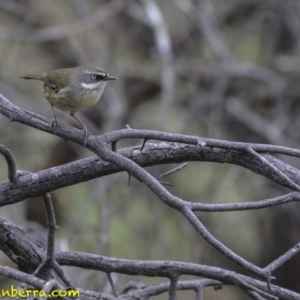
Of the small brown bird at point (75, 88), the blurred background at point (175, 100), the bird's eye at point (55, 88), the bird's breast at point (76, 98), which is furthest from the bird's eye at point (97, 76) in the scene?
the blurred background at point (175, 100)

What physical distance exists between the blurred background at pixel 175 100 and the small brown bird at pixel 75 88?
297 centimetres

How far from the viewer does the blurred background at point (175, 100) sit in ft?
25.8

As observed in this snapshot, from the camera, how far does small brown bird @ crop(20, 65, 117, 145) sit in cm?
411

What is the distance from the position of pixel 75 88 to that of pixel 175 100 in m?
4.86

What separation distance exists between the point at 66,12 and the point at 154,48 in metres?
2.63

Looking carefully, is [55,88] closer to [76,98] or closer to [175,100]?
[76,98]

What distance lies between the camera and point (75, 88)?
4.12 metres

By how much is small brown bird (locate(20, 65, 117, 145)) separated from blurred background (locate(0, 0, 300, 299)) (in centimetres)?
297

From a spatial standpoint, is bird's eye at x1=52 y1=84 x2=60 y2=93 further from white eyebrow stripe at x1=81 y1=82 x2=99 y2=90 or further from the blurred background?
the blurred background

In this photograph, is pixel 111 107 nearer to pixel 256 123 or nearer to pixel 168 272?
pixel 256 123

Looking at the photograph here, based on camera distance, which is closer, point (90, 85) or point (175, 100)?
point (90, 85)

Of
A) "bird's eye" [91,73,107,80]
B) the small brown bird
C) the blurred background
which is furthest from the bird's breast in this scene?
the blurred background

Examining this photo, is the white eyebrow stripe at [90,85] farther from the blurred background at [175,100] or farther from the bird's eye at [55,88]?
the blurred background at [175,100]

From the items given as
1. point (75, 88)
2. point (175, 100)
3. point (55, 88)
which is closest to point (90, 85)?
point (75, 88)
